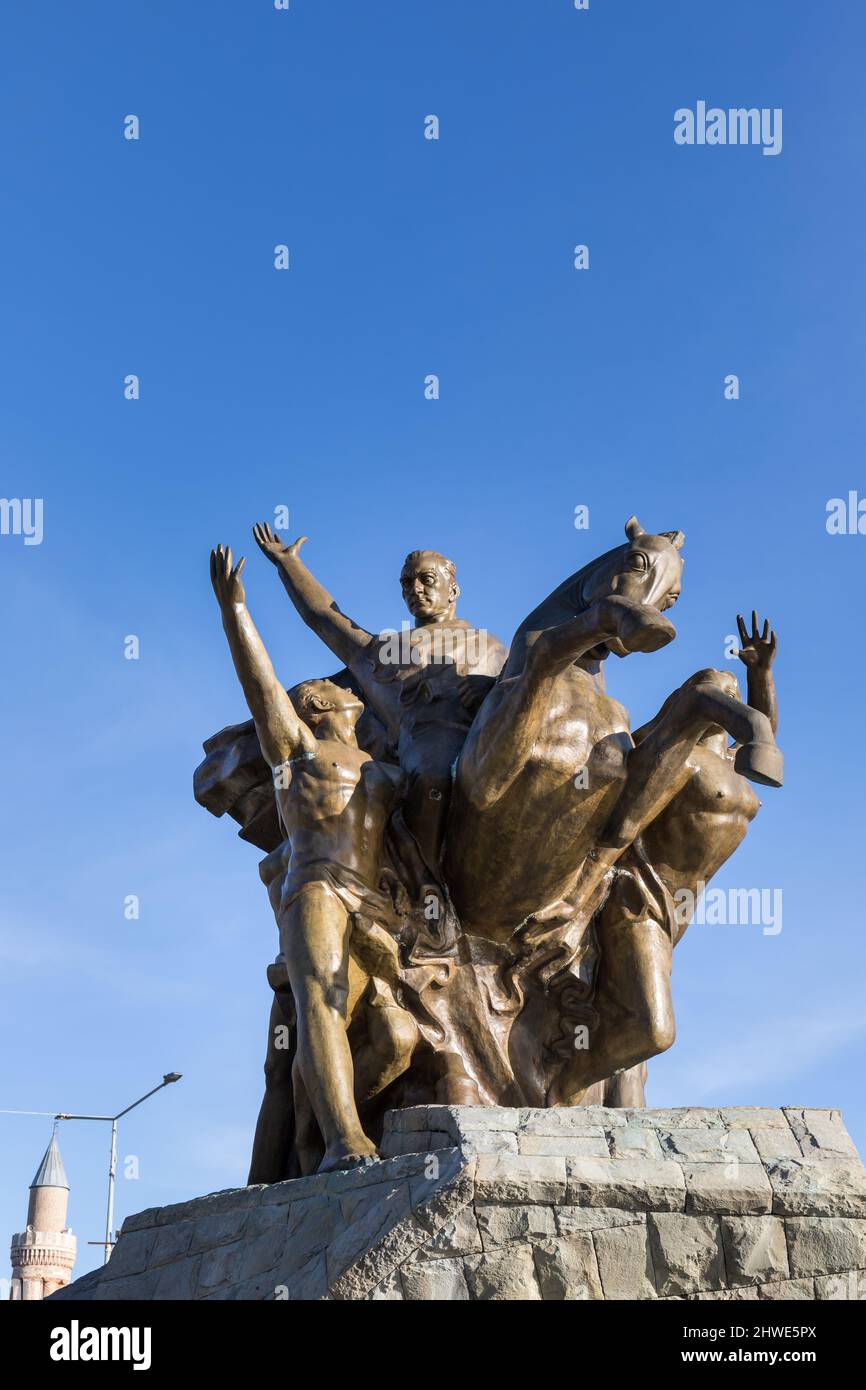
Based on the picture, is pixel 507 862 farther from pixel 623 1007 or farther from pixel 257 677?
pixel 257 677

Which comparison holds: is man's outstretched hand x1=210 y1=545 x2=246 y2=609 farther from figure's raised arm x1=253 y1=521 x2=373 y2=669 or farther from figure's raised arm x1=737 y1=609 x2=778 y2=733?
figure's raised arm x1=737 y1=609 x2=778 y2=733

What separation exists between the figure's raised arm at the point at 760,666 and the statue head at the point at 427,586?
1789 millimetres

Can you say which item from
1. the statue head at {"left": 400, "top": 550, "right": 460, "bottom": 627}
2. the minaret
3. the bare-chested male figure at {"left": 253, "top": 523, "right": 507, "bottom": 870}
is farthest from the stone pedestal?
the minaret

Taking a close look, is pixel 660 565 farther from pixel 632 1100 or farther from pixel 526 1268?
pixel 526 1268

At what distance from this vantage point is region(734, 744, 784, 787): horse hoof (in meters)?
7.12

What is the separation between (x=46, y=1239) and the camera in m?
43.8

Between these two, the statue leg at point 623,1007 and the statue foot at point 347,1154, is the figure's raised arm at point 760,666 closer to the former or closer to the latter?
the statue leg at point 623,1007

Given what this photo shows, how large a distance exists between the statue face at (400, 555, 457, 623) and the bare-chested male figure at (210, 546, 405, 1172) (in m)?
1.33

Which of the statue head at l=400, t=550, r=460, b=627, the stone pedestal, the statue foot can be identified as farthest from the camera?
the statue head at l=400, t=550, r=460, b=627

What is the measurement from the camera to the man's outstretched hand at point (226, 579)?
7.85m

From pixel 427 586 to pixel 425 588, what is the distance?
2cm

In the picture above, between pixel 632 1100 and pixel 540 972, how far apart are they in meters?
0.86
